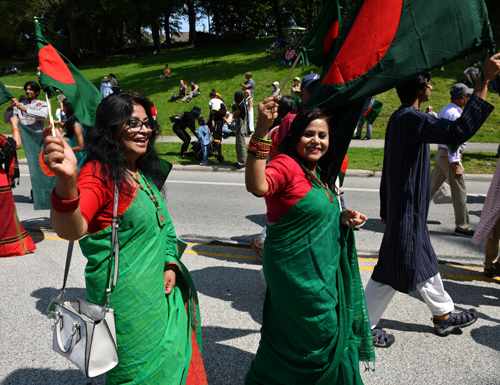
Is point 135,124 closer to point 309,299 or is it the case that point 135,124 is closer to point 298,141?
point 298,141

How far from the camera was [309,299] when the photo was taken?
8.20 feet

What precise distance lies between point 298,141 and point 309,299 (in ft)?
2.98

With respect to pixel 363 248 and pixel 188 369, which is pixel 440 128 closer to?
pixel 188 369

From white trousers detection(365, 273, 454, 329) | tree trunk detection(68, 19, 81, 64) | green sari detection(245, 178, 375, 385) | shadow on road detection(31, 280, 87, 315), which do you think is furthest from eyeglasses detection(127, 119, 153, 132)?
tree trunk detection(68, 19, 81, 64)

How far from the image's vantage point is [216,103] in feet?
47.3

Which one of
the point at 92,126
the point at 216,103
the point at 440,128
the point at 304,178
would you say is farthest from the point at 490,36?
the point at 216,103

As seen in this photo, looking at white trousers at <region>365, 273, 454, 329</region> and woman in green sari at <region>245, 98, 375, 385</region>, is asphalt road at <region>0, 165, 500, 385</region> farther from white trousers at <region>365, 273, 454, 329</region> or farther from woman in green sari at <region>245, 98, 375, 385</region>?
woman in green sari at <region>245, 98, 375, 385</region>

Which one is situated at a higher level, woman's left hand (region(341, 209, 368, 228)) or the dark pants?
woman's left hand (region(341, 209, 368, 228))

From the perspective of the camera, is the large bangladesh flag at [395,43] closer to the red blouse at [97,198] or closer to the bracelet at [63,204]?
the red blouse at [97,198]

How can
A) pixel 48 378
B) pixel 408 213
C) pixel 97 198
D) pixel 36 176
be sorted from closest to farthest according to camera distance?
pixel 97 198
pixel 48 378
pixel 408 213
pixel 36 176

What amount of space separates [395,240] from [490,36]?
151cm

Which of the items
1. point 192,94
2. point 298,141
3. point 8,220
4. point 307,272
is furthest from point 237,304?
point 192,94

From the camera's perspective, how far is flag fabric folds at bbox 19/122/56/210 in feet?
21.7

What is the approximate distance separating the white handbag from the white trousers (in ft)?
7.20
